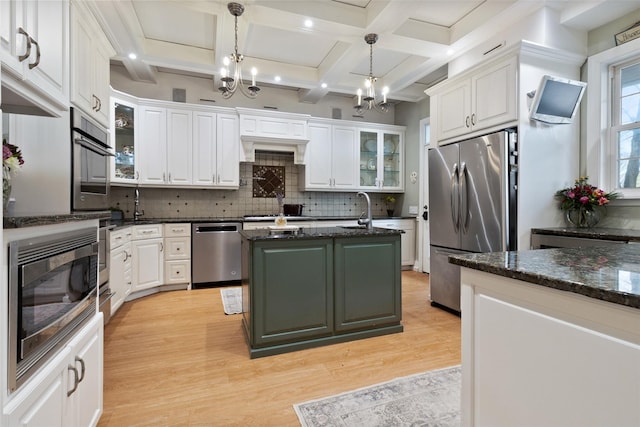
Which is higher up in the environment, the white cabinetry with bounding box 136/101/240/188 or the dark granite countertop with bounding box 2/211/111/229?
the white cabinetry with bounding box 136/101/240/188

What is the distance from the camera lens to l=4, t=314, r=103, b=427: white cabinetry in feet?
3.11

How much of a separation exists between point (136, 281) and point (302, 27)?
337 cm

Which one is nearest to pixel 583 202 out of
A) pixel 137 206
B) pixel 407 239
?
pixel 407 239

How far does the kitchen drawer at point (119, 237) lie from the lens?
3082mm

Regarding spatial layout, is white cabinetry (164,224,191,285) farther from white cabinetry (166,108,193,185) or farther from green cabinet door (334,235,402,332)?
green cabinet door (334,235,402,332)

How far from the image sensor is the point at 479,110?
3057 mm

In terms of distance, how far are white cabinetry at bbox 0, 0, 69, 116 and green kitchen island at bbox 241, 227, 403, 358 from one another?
1393 mm

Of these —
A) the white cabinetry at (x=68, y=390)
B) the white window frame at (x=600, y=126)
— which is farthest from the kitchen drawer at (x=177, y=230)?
the white window frame at (x=600, y=126)

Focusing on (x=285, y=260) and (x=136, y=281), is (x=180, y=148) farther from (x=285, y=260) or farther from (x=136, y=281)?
(x=285, y=260)

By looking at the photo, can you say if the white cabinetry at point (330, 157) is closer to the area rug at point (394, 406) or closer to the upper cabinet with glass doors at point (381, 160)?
the upper cabinet with glass doors at point (381, 160)

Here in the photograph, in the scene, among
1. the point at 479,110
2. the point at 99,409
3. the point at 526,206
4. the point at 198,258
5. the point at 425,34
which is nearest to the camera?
the point at 99,409

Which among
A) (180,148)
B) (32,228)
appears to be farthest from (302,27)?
(32,228)

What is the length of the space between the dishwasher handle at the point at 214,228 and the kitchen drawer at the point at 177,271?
A: 444 millimetres

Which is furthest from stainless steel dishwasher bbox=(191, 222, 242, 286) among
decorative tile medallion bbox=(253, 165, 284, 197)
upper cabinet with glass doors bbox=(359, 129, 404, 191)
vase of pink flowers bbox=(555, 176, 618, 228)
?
vase of pink flowers bbox=(555, 176, 618, 228)
